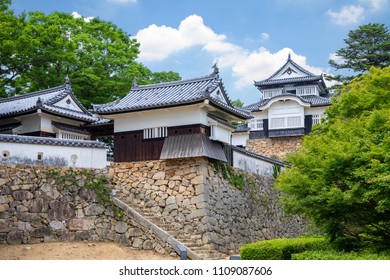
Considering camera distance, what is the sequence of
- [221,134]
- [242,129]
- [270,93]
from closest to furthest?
1. [221,134]
2. [242,129]
3. [270,93]

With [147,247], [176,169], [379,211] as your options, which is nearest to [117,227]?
[147,247]

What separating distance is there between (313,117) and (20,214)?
20.3 meters

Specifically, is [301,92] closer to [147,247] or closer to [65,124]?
[65,124]

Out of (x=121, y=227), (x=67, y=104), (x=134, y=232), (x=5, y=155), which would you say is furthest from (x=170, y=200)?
(x=67, y=104)

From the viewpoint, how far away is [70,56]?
25406mm

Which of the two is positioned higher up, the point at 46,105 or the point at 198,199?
the point at 46,105

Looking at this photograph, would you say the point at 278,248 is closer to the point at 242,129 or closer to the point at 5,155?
the point at 5,155

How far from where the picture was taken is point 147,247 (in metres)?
16.0

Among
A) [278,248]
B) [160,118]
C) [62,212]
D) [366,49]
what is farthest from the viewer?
[366,49]

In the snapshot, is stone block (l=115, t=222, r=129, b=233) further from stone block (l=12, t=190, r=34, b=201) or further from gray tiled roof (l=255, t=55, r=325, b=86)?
gray tiled roof (l=255, t=55, r=325, b=86)

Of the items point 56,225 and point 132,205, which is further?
point 132,205

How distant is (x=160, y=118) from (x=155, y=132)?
52 cm

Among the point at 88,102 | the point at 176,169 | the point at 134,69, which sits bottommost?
the point at 176,169

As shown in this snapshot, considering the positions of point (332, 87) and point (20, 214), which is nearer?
point (20, 214)
